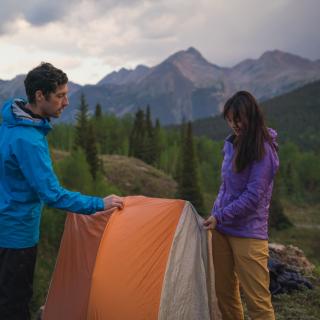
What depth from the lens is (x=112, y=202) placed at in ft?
16.1

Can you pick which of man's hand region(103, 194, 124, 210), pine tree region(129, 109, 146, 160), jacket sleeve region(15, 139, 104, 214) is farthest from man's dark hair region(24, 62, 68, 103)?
pine tree region(129, 109, 146, 160)

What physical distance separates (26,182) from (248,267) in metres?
2.41

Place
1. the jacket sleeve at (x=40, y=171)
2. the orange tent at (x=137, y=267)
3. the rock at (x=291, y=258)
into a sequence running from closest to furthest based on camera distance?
the jacket sleeve at (x=40, y=171), the orange tent at (x=137, y=267), the rock at (x=291, y=258)

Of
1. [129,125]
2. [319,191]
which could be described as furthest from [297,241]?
[129,125]

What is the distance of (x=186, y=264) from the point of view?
17.2 ft

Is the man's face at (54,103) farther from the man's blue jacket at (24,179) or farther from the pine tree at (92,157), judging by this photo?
the pine tree at (92,157)

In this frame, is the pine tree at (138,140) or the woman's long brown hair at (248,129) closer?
the woman's long brown hair at (248,129)

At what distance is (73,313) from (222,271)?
1.68 metres

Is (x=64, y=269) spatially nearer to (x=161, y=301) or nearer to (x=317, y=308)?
(x=161, y=301)

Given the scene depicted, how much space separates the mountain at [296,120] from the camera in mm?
148375

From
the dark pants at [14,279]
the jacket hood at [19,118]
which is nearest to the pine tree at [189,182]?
the dark pants at [14,279]

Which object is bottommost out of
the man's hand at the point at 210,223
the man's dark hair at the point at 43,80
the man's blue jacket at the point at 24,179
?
the man's hand at the point at 210,223

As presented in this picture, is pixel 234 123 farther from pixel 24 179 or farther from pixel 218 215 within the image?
pixel 24 179

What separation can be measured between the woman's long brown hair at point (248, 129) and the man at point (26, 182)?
158 cm
